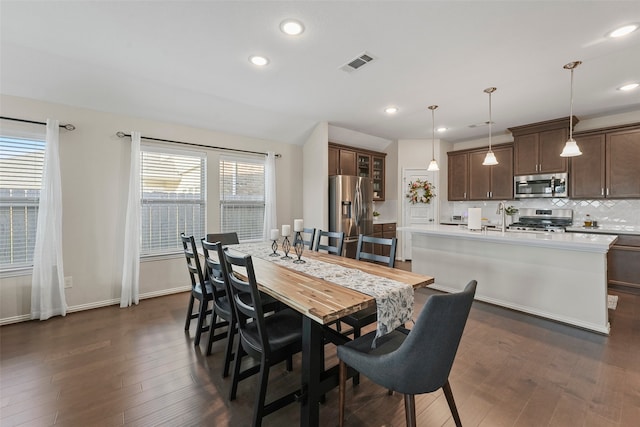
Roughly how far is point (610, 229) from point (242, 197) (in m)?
5.78

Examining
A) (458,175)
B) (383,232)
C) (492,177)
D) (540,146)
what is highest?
(540,146)

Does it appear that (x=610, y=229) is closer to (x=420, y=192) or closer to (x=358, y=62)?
(x=420, y=192)

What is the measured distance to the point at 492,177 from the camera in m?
5.41

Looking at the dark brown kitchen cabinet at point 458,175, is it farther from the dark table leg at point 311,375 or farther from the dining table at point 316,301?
the dark table leg at point 311,375

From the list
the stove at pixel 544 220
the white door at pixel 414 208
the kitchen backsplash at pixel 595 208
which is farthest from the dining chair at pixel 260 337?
the kitchen backsplash at pixel 595 208

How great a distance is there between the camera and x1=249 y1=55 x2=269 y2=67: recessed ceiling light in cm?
262

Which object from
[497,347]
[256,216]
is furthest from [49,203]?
[497,347]

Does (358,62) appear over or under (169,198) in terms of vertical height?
over

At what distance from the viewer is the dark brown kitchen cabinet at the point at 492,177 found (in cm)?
521

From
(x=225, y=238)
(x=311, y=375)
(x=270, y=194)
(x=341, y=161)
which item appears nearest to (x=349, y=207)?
(x=341, y=161)

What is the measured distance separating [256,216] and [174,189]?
1.36m

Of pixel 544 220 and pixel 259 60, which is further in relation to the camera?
pixel 544 220

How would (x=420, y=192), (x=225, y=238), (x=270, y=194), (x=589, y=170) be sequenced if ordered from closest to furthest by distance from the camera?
(x=225, y=238)
(x=589, y=170)
(x=270, y=194)
(x=420, y=192)

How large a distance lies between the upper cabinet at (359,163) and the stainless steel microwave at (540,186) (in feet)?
8.36
